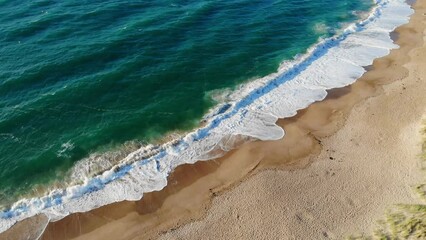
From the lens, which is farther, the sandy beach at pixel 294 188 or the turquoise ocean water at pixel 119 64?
the turquoise ocean water at pixel 119 64

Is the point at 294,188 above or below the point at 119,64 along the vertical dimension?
below

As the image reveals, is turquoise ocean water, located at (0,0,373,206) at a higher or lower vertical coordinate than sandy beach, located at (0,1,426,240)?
higher

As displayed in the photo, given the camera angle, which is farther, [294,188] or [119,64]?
[119,64]

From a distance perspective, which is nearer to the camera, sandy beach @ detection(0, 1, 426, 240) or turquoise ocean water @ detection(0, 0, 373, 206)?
sandy beach @ detection(0, 1, 426, 240)

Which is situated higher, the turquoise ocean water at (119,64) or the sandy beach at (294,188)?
the turquoise ocean water at (119,64)
